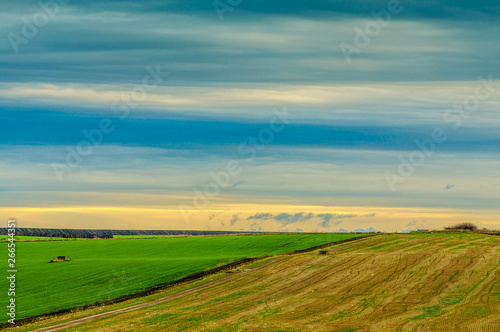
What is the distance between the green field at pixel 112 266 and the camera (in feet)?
252

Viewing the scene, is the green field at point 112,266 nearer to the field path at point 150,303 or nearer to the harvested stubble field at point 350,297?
the field path at point 150,303

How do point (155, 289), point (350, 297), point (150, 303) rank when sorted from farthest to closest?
point (155, 289) < point (150, 303) < point (350, 297)

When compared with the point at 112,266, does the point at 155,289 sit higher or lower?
lower

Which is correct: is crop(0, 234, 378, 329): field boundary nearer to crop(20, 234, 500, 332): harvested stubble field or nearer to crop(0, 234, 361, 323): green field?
crop(0, 234, 361, 323): green field

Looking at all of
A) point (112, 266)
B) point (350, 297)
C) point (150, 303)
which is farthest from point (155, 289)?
point (350, 297)

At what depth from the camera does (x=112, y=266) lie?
10088cm

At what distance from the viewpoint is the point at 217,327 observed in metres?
53.0

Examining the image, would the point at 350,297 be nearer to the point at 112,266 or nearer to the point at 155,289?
the point at 155,289

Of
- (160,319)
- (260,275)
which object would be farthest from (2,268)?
(160,319)

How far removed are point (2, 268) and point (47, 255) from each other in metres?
26.8

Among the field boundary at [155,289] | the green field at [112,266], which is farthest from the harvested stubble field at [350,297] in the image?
the green field at [112,266]

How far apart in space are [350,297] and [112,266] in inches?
1929

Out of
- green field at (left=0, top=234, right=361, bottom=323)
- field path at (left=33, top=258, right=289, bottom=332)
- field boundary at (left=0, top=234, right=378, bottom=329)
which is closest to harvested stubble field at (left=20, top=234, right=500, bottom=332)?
field path at (left=33, top=258, right=289, bottom=332)

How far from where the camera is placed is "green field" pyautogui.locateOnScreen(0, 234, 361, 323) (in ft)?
252
